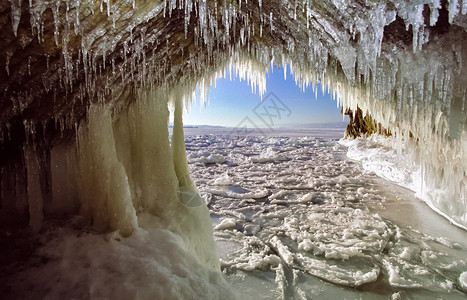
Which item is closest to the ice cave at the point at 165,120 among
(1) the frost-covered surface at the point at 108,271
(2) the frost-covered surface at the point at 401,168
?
(1) the frost-covered surface at the point at 108,271

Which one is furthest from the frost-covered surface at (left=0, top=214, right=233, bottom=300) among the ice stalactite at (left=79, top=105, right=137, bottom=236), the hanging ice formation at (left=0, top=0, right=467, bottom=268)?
the hanging ice formation at (left=0, top=0, right=467, bottom=268)

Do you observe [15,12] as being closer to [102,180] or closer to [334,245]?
[102,180]

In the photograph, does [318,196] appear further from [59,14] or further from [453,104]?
[59,14]

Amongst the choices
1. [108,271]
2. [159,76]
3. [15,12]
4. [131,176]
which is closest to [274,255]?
[131,176]

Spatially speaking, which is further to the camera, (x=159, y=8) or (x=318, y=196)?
(x=318, y=196)

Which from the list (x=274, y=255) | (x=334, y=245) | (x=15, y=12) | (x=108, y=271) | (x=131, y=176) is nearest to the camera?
(x=15, y=12)

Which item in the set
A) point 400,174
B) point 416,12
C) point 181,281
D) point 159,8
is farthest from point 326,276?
point 400,174
